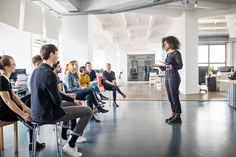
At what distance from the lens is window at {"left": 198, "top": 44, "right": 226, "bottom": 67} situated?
1847 cm

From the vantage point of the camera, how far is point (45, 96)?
2787 mm

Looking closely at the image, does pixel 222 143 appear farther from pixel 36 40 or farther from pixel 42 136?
pixel 36 40

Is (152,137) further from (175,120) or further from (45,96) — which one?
(45,96)

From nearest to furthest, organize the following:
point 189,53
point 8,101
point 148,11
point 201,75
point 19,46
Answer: point 8,101
point 19,46
point 148,11
point 189,53
point 201,75

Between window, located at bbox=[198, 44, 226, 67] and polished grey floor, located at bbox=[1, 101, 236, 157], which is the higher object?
window, located at bbox=[198, 44, 226, 67]

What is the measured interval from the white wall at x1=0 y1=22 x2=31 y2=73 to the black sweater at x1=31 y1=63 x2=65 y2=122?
19.7ft

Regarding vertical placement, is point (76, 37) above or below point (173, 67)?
above

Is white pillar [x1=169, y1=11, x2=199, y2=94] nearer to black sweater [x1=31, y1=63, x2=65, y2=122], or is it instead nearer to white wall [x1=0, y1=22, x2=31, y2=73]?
white wall [x1=0, y1=22, x2=31, y2=73]

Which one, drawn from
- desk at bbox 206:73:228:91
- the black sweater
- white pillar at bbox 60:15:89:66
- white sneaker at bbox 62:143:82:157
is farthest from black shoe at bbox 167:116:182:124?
desk at bbox 206:73:228:91

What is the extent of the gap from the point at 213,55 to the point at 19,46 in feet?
45.8

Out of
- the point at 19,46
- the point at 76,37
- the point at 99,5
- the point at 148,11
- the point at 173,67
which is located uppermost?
the point at 148,11

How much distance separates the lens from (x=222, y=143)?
3.74 m

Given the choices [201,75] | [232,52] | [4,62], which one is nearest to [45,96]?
[4,62]

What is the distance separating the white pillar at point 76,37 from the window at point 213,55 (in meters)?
12.4
